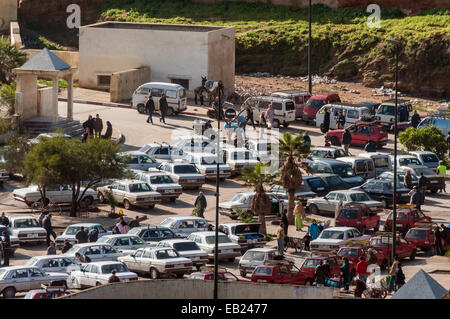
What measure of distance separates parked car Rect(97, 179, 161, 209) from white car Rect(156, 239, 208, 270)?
6645 mm

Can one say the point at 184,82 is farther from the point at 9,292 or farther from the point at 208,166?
the point at 9,292

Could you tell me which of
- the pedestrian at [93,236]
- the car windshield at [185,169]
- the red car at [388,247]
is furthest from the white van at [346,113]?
the pedestrian at [93,236]

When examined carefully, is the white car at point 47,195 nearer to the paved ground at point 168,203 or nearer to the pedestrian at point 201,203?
the paved ground at point 168,203

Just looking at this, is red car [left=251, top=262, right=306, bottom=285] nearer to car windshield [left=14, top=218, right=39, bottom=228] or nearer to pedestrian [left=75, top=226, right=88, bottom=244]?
pedestrian [left=75, top=226, right=88, bottom=244]

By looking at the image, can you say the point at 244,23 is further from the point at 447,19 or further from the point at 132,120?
the point at 132,120

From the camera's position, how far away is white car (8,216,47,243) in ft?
122

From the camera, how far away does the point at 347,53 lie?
73875 millimetres

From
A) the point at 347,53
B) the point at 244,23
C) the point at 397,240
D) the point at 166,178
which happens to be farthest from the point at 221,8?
the point at 397,240

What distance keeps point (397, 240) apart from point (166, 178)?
34.7 ft

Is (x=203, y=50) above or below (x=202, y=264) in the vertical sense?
above

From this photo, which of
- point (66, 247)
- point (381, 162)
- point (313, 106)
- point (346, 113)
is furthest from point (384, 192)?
point (313, 106)

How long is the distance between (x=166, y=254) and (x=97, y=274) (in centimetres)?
277

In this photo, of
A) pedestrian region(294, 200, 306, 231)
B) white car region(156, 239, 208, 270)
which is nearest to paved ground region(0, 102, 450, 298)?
pedestrian region(294, 200, 306, 231)

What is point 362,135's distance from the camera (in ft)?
173
